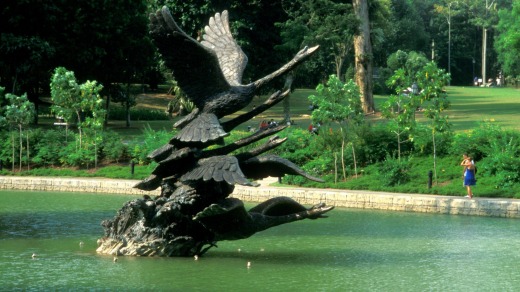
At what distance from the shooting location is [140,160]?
108 feet

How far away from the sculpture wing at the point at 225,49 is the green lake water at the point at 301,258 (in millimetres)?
3352

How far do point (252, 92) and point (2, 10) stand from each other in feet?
95.3

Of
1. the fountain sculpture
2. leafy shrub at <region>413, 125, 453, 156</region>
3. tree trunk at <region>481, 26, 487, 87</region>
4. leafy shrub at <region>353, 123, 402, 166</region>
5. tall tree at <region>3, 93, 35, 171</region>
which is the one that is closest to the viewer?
the fountain sculpture

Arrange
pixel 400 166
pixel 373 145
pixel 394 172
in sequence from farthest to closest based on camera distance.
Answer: pixel 373 145, pixel 400 166, pixel 394 172

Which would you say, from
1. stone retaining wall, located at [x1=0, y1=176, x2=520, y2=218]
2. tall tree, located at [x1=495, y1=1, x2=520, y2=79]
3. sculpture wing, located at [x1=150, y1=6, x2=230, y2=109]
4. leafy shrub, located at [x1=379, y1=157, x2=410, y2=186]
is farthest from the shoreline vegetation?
tall tree, located at [x1=495, y1=1, x2=520, y2=79]

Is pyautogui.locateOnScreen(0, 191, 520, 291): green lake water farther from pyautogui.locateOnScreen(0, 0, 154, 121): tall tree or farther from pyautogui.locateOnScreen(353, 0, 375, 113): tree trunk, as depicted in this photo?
pyautogui.locateOnScreen(353, 0, 375, 113): tree trunk

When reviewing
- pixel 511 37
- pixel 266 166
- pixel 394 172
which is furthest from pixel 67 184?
pixel 511 37

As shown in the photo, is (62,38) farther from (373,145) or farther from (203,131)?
(203,131)

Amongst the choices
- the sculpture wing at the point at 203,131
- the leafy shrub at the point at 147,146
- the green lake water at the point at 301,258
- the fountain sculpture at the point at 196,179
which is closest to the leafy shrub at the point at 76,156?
the leafy shrub at the point at 147,146

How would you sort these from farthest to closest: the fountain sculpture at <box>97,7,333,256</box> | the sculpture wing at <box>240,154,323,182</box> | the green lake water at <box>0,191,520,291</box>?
the sculpture wing at <box>240,154,323,182</box> → the fountain sculpture at <box>97,7,333,256</box> → the green lake water at <box>0,191,520,291</box>

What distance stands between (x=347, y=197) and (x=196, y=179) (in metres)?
9.88

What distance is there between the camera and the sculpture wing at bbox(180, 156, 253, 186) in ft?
52.0

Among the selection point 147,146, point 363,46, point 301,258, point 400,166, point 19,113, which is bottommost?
point 301,258

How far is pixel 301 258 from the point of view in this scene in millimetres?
17672
